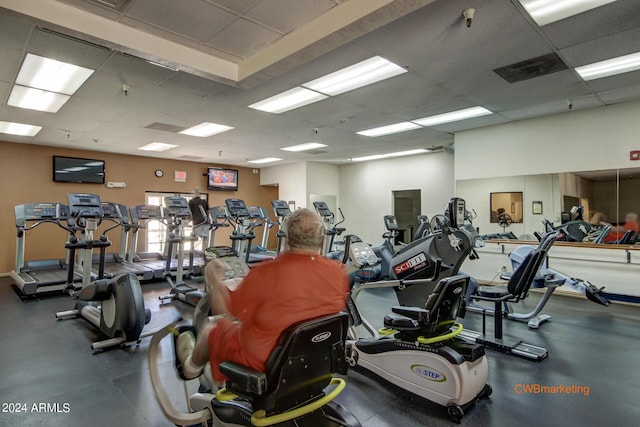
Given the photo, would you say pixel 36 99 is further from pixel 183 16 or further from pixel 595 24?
pixel 595 24

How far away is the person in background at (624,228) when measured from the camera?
5074mm

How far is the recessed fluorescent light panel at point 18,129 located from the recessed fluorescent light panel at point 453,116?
7169 mm

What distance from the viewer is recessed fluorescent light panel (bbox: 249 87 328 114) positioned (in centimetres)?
471

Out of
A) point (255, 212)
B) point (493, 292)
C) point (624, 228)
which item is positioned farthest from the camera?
point (255, 212)

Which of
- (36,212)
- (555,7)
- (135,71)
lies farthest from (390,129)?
(36,212)

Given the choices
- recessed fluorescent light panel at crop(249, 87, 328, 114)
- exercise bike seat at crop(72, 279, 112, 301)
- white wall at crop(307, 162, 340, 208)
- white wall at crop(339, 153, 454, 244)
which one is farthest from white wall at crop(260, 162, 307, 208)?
exercise bike seat at crop(72, 279, 112, 301)

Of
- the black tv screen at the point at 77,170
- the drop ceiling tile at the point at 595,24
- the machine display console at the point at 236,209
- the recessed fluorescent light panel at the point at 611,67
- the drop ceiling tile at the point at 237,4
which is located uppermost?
the drop ceiling tile at the point at 237,4

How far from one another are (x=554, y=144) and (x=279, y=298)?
6105mm

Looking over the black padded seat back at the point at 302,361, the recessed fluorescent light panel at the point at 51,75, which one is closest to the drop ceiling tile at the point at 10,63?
the recessed fluorescent light panel at the point at 51,75

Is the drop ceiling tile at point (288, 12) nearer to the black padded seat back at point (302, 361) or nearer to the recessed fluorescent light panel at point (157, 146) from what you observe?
the black padded seat back at point (302, 361)

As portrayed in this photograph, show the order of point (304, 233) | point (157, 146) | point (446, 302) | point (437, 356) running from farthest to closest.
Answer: point (157, 146), point (446, 302), point (437, 356), point (304, 233)

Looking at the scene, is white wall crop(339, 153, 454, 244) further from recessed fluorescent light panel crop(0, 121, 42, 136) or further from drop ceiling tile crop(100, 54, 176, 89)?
recessed fluorescent light panel crop(0, 121, 42, 136)

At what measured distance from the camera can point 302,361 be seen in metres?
1.44

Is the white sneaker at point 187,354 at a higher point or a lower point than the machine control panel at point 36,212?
lower
